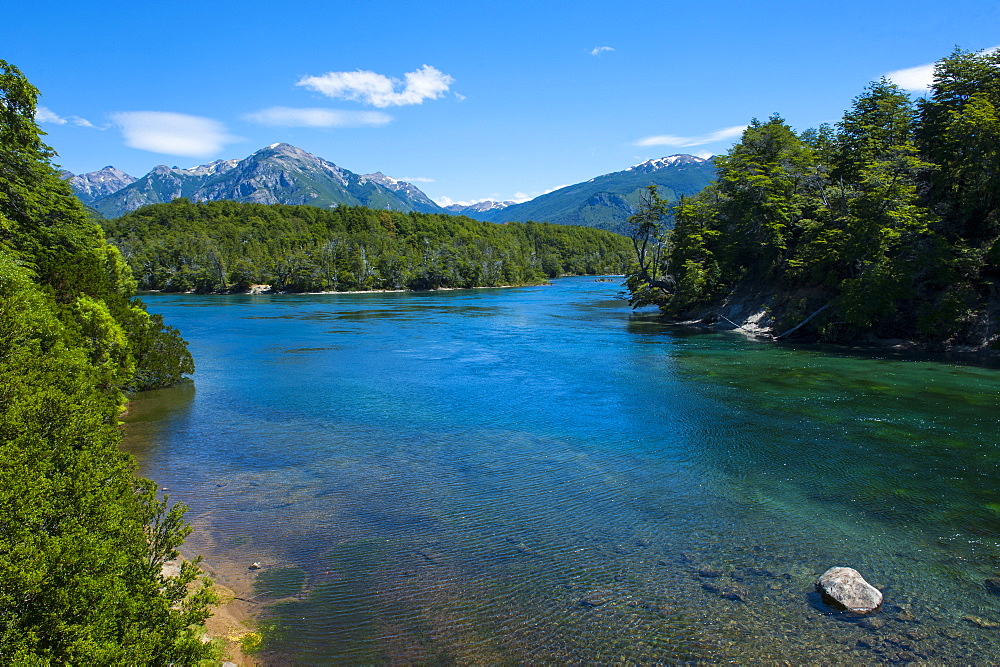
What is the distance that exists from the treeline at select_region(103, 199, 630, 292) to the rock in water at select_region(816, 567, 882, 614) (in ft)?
409

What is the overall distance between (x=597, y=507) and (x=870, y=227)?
31675mm

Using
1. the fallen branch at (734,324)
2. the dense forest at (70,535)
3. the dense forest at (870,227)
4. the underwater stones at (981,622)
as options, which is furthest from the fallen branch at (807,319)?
the dense forest at (70,535)

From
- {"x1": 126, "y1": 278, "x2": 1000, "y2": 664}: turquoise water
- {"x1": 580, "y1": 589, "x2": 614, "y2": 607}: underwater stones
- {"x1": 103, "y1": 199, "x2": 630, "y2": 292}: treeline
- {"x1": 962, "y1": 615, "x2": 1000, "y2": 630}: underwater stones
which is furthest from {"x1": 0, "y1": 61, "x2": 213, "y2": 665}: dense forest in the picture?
{"x1": 103, "y1": 199, "x2": 630, "y2": 292}: treeline

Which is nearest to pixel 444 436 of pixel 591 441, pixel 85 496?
pixel 591 441

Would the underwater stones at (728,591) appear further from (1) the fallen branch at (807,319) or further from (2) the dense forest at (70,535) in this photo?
(1) the fallen branch at (807,319)

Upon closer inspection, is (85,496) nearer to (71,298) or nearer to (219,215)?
(71,298)

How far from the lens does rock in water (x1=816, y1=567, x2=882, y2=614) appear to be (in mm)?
8969

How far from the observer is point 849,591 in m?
9.11

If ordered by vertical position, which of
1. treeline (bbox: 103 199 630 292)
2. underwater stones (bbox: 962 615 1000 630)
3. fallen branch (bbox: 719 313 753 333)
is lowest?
underwater stones (bbox: 962 615 1000 630)

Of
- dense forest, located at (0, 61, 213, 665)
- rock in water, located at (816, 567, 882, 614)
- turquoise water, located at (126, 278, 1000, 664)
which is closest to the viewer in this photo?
dense forest, located at (0, 61, 213, 665)

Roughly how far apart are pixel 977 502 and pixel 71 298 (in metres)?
27.5

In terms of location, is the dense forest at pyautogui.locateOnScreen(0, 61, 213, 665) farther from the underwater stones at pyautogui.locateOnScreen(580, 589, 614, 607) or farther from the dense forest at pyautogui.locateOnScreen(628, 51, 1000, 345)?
the dense forest at pyautogui.locateOnScreen(628, 51, 1000, 345)

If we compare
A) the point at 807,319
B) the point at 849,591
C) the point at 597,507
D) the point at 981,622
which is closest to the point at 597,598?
the point at 597,507

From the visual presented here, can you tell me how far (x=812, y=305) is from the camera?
40750 millimetres
